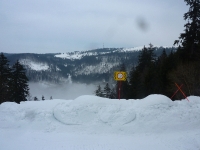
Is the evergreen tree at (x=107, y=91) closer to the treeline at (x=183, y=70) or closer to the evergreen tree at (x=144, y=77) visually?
the evergreen tree at (x=144, y=77)

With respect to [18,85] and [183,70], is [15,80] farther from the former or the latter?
[183,70]

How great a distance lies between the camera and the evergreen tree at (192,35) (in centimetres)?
2128

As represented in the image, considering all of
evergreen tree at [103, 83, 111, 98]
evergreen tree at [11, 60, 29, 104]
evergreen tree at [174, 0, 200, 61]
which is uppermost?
evergreen tree at [174, 0, 200, 61]

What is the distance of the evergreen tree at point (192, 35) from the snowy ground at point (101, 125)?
13.5 m

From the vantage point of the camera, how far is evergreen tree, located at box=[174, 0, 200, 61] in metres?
21.3

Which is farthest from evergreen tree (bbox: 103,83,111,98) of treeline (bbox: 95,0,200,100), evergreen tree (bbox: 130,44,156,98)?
treeline (bbox: 95,0,200,100)

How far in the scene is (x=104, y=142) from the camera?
A: 7438 millimetres

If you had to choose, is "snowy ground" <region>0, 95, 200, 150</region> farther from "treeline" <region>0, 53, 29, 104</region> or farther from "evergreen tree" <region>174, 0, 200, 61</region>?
"treeline" <region>0, 53, 29, 104</region>

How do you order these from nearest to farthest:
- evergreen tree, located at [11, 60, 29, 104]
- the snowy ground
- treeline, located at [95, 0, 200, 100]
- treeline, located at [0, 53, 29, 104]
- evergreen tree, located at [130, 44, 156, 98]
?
the snowy ground
treeline, located at [95, 0, 200, 100]
treeline, located at [0, 53, 29, 104]
evergreen tree, located at [11, 60, 29, 104]
evergreen tree, located at [130, 44, 156, 98]

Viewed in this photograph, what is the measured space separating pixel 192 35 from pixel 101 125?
18082 mm

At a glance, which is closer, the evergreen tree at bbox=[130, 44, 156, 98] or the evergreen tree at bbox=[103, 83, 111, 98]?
the evergreen tree at bbox=[130, 44, 156, 98]

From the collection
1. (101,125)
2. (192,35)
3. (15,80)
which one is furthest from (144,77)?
(101,125)

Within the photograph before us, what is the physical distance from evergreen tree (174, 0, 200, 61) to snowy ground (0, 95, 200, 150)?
13461 millimetres

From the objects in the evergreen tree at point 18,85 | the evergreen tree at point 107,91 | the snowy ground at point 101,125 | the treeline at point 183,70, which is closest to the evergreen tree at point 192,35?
the treeline at point 183,70
